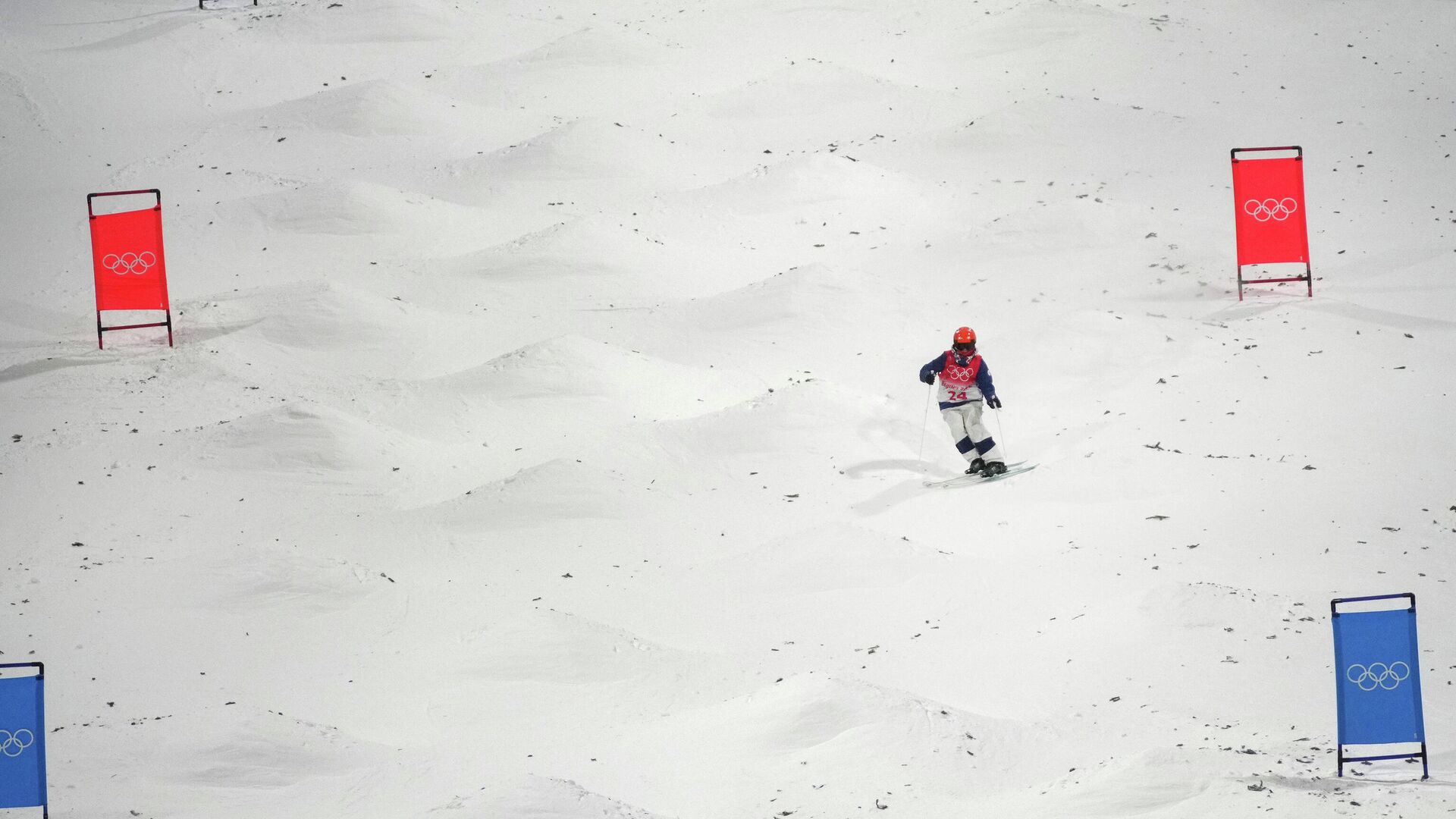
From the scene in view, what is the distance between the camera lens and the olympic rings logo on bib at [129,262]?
45.6 feet

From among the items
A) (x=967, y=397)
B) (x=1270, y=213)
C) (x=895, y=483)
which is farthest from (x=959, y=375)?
(x=1270, y=213)

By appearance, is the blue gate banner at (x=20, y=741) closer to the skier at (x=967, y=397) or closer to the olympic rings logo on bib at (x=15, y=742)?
the olympic rings logo on bib at (x=15, y=742)

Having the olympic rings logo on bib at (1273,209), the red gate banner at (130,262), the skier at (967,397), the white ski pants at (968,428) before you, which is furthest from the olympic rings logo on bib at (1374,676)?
the red gate banner at (130,262)

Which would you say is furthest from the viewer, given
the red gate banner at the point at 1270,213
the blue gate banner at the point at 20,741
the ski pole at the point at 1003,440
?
the red gate banner at the point at 1270,213

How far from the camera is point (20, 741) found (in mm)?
6773

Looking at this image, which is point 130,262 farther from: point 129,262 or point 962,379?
point 962,379

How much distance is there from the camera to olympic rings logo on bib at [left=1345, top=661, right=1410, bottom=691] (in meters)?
6.84

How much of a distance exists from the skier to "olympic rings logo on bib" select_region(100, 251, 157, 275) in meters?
6.95

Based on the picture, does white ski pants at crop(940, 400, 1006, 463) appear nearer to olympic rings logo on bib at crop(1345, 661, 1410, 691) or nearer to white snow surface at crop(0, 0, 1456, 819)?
white snow surface at crop(0, 0, 1456, 819)

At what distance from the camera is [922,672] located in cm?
934

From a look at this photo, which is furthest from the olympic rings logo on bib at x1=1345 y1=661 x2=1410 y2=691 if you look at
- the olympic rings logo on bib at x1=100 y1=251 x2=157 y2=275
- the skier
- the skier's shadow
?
the olympic rings logo on bib at x1=100 y1=251 x2=157 y2=275

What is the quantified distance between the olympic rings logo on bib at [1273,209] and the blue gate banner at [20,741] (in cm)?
1062

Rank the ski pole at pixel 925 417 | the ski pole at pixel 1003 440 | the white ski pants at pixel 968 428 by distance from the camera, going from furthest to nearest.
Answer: the ski pole at pixel 925 417
the ski pole at pixel 1003 440
the white ski pants at pixel 968 428

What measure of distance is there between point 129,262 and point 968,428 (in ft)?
24.7
